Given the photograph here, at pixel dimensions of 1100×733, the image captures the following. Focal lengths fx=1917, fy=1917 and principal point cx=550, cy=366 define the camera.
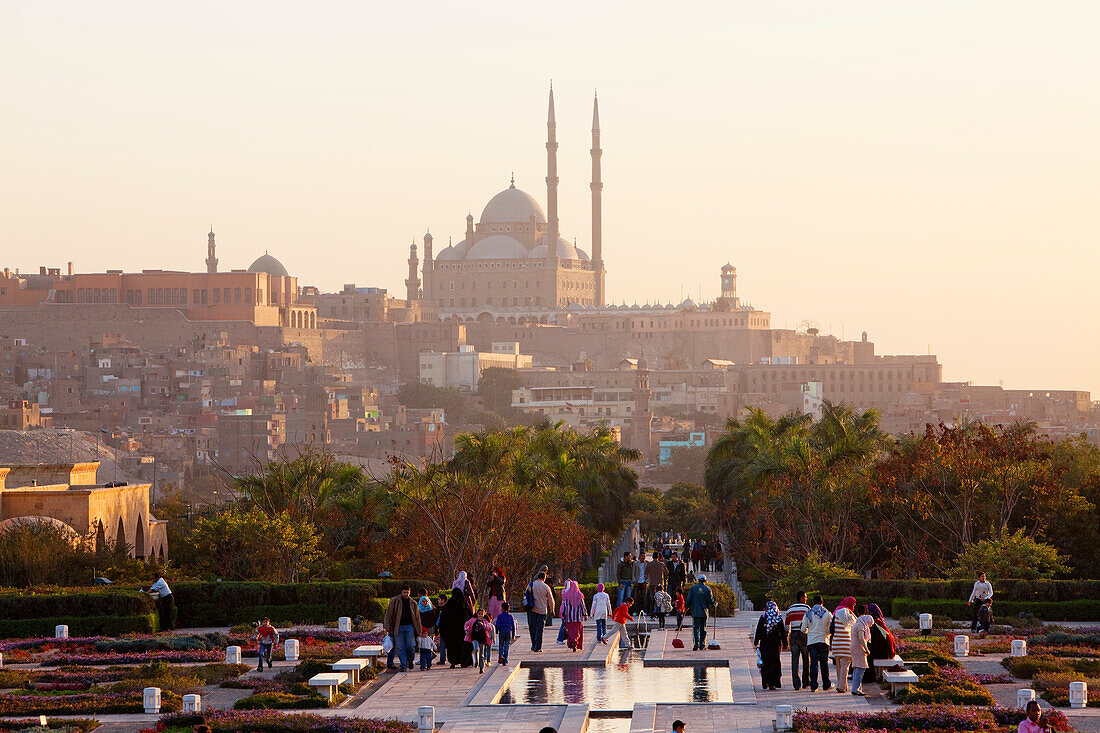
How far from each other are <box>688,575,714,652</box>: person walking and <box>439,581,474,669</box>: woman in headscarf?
2.02 m

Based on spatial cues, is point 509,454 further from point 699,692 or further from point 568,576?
point 699,692

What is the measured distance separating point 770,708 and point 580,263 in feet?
337

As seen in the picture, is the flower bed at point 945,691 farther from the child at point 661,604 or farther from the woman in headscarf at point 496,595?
the child at point 661,604

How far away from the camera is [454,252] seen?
11525cm

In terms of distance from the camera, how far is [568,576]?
2741 cm

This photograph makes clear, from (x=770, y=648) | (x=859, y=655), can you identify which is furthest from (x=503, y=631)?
(x=859, y=655)

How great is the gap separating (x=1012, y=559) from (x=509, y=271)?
92.5 metres

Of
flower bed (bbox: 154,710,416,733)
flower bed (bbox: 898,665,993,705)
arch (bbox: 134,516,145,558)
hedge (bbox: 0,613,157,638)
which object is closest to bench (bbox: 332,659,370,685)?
flower bed (bbox: 154,710,416,733)

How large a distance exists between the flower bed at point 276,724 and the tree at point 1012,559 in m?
10.1

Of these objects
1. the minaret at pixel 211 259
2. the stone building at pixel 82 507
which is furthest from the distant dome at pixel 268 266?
the stone building at pixel 82 507

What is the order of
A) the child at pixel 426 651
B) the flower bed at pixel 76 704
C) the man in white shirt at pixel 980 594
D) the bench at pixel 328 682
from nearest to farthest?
1. the flower bed at pixel 76 704
2. the bench at pixel 328 682
3. the child at pixel 426 651
4. the man in white shirt at pixel 980 594

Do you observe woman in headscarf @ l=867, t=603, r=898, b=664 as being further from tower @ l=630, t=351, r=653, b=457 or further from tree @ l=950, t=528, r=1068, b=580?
tower @ l=630, t=351, r=653, b=457

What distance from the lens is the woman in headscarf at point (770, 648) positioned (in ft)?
42.8

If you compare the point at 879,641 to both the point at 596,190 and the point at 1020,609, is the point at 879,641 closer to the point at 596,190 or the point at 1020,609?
the point at 1020,609
